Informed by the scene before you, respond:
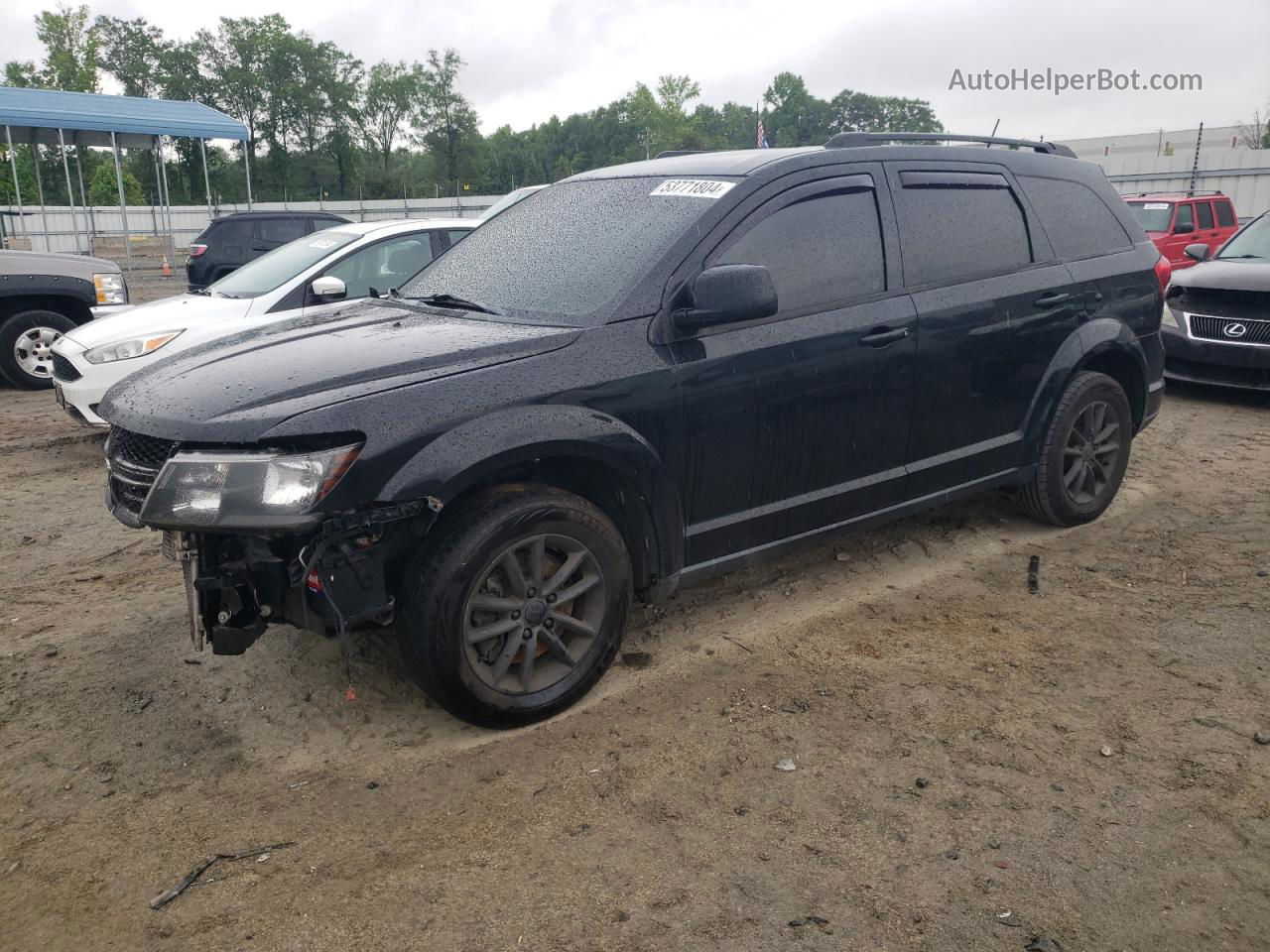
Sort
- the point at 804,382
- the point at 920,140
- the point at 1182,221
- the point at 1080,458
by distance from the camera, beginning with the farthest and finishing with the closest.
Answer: the point at 1182,221 → the point at 1080,458 → the point at 920,140 → the point at 804,382

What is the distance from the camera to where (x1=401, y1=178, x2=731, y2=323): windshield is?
3668 mm

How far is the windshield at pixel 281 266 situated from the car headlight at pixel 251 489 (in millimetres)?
4759

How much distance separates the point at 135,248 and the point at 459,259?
108ft

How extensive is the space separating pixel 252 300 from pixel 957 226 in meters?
5.00

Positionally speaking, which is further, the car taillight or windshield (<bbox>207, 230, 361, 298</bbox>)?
windshield (<bbox>207, 230, 361, 298</bbox>)

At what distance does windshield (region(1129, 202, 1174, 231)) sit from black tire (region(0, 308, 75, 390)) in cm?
1503

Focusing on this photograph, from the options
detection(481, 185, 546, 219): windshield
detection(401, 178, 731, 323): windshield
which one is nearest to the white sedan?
detection(481, 185, 546, 219): windshield

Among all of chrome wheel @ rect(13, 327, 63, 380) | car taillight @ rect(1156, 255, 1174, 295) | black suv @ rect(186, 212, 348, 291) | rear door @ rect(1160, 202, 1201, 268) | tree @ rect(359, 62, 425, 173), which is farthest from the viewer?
tree @ rect(359, 62, 425, 173)

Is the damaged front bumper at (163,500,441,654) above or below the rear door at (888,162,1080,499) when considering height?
below

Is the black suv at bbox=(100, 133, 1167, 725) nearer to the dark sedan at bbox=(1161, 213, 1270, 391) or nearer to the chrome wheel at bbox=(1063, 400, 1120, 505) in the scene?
the chrome wheel at bbox=(1063, 400, 1120, 505)

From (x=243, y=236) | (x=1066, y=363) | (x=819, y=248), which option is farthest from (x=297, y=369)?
(x=243, y=236)

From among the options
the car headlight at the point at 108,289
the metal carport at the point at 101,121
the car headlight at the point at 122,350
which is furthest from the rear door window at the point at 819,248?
the metal carport at the point at 101,121

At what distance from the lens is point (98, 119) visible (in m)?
22.4

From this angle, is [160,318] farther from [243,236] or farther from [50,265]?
[243,236]
